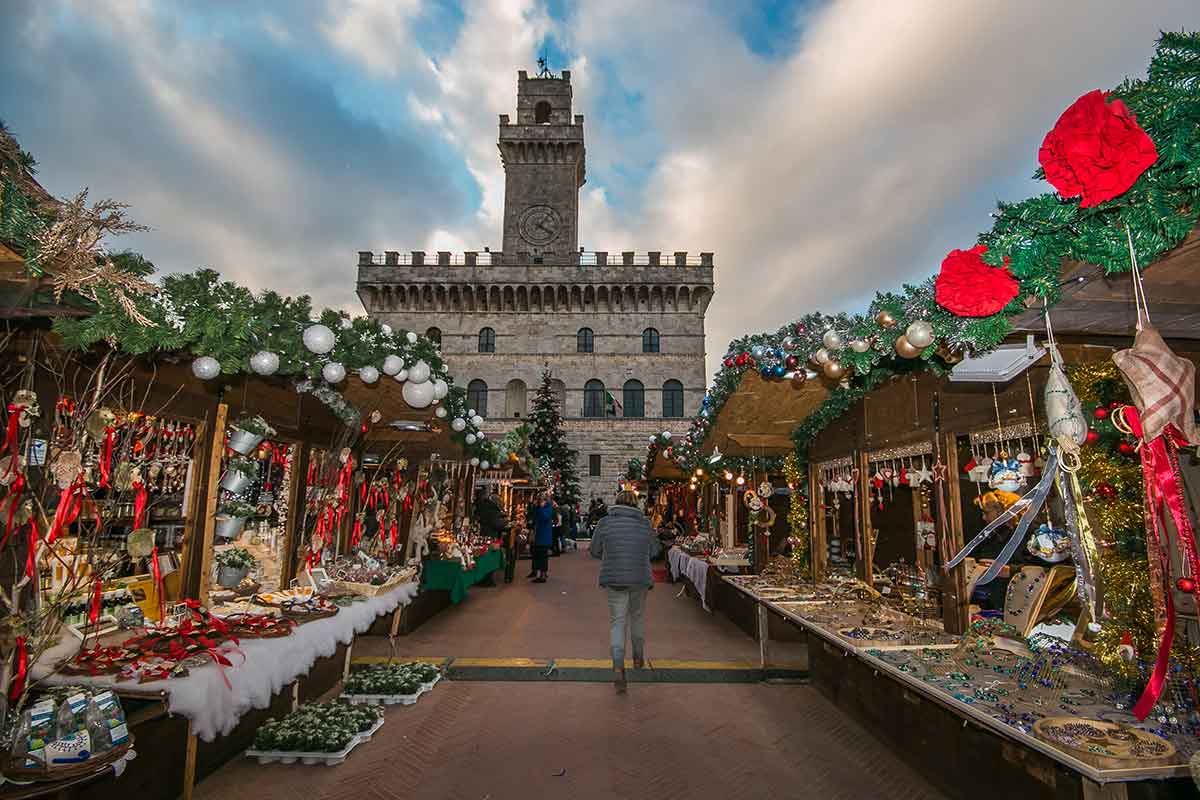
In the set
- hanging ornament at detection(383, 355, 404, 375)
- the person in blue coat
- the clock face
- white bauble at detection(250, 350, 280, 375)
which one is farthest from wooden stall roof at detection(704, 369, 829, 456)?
the clock face

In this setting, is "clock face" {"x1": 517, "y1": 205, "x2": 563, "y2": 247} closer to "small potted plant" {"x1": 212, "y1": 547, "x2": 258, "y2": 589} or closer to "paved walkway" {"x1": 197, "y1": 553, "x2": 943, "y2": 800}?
"small potted plant" {"x1": 212, "y1": 547, "x2": 258, "y2": 589}

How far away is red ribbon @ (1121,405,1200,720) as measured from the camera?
7.05ft

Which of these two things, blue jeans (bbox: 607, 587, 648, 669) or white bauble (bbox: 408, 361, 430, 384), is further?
blue jeans (bbox: 607, 587, 648, 669)

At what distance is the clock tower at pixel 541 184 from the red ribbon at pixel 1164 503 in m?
29.2

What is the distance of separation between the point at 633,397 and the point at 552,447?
5765 millimetres

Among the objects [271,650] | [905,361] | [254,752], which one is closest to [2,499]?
[271,650]

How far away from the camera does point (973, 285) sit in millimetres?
2561

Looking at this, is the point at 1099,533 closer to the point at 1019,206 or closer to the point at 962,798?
the point at 962,798

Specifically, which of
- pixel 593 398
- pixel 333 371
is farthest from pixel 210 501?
pixel 593 398

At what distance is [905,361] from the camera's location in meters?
4.31

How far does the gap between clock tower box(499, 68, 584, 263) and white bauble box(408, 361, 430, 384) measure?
26.1 meters

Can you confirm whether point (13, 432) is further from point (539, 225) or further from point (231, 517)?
point (539, 225)

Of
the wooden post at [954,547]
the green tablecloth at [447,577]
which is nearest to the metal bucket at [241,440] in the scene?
the green tablecloth at [447,577]

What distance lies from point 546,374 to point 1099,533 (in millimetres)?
22266
